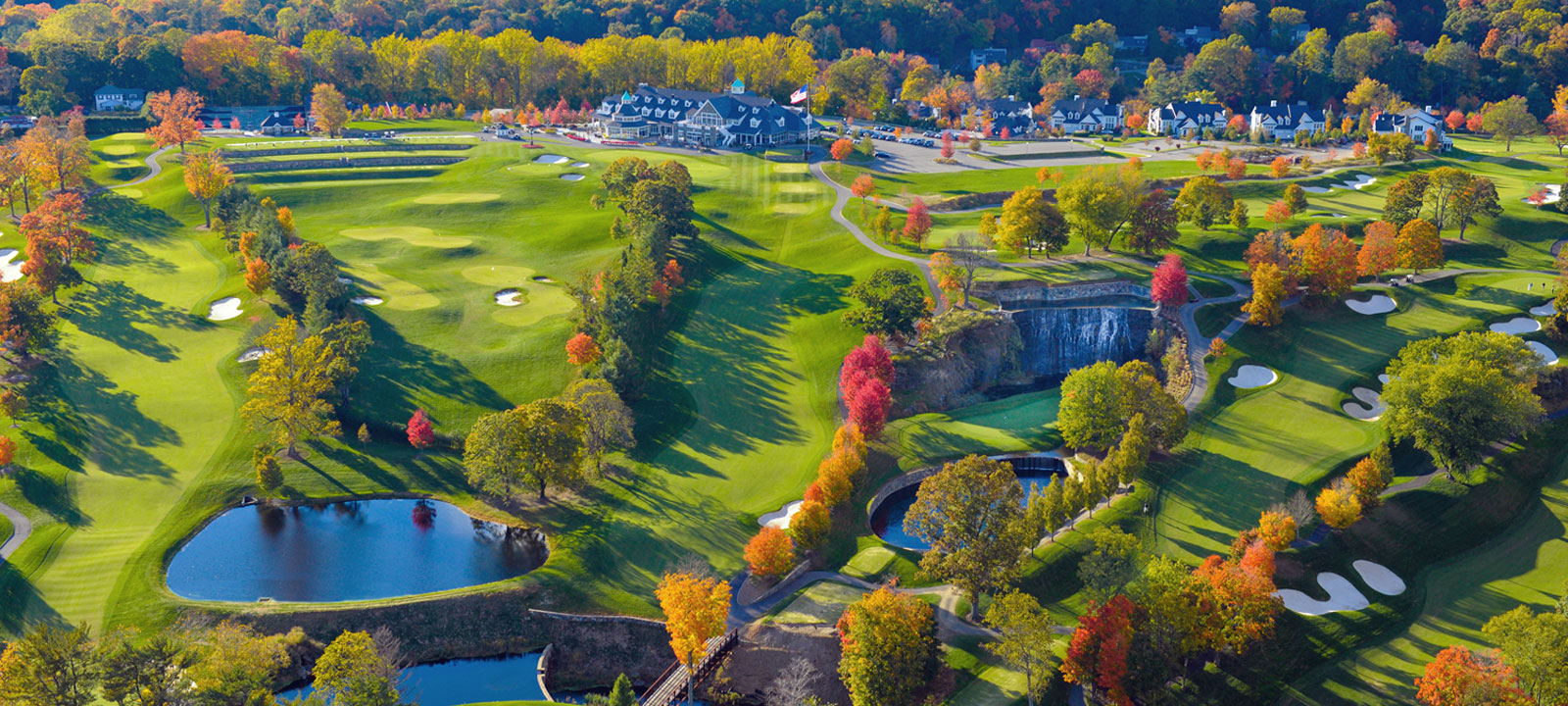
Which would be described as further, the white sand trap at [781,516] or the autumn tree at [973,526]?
the white sand trap at [781,516]

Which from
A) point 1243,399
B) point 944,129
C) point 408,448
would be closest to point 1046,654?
point 1243,399

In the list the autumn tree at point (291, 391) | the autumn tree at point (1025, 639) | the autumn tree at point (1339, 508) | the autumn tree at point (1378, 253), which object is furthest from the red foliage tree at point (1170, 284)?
the autumn tree at point (291, 391)

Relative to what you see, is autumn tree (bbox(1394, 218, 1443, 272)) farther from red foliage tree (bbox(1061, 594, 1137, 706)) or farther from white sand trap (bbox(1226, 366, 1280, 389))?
red foliage tree (bbox(1061, 594, 1137, 706))

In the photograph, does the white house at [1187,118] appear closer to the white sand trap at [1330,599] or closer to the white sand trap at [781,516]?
the white sand trap at [1330,599]

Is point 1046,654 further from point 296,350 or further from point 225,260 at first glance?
point 225,260

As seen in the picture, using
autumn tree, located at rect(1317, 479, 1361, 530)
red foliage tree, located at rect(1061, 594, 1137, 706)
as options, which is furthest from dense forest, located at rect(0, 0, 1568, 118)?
red foliage tree, located at rect(1061, 594, 1137, 706)

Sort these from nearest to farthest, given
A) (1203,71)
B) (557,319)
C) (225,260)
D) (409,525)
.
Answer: (409,525), (557,319), (225,260), (1203,71)
